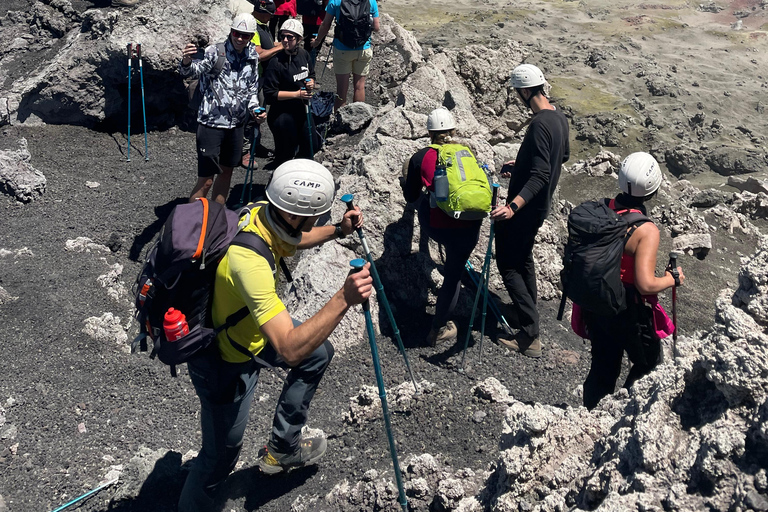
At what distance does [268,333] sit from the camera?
3.56 metres

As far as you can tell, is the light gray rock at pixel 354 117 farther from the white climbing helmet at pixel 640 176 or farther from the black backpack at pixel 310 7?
the white climbing helmet at pixel 640 176

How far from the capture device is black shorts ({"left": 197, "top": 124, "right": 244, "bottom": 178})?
7.57 meters

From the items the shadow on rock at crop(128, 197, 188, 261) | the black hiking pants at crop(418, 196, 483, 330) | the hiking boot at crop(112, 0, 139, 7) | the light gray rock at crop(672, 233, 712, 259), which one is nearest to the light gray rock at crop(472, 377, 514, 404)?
the black hiking pants at crop(418, 196, 483, 330)

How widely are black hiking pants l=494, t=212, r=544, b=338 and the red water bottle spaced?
12.6 ft

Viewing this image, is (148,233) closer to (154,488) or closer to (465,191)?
(154,488)

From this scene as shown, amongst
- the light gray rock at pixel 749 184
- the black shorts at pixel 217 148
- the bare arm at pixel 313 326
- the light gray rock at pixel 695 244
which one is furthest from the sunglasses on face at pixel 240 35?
the light gray rock at pixel 749 184

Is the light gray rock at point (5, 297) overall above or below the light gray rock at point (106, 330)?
above

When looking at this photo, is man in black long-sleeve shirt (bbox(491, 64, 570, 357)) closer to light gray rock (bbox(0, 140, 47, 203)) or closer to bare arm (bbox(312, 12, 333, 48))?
bare arm (bbox(312, 12, 333, 48))

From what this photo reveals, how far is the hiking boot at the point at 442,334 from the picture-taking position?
678 centimetres

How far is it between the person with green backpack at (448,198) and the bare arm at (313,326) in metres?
2.68

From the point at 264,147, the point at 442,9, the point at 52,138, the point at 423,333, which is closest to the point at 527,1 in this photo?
the point at 442,9

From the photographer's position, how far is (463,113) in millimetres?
9008

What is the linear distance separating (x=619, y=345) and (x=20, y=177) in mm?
7860

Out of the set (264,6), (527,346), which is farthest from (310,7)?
(527,346)
